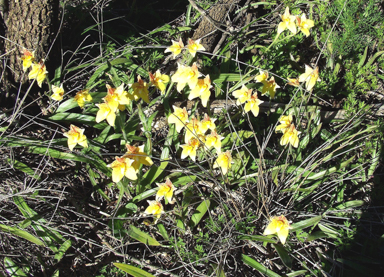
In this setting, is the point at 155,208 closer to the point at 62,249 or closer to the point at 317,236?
the point at 62,249

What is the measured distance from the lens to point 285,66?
8.48 ft

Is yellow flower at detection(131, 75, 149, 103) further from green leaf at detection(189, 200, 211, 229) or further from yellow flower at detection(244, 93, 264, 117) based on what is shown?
green leaf at detection(189, 200, 211, 229)

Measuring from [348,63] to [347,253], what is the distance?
150 cm

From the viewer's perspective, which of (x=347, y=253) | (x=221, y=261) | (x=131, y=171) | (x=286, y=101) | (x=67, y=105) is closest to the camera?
(x=131, y=171)

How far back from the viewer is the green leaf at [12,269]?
5.92ft

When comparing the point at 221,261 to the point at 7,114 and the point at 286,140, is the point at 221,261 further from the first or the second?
the point at 7,114

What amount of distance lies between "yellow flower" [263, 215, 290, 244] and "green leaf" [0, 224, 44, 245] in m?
1.28

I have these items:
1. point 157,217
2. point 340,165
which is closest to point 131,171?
point 157,217

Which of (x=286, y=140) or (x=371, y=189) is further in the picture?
(x=371, y=189)

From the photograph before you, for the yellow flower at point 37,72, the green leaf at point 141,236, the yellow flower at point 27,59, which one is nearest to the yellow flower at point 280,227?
the green leaf at point 141,236

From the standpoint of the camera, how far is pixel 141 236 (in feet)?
6.28

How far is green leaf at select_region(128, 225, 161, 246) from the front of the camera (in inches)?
74.4

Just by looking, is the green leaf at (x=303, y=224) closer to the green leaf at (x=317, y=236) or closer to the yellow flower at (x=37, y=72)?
the green leaf at (x=317, y=236)

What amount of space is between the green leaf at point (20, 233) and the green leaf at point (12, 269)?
0.56 feet
